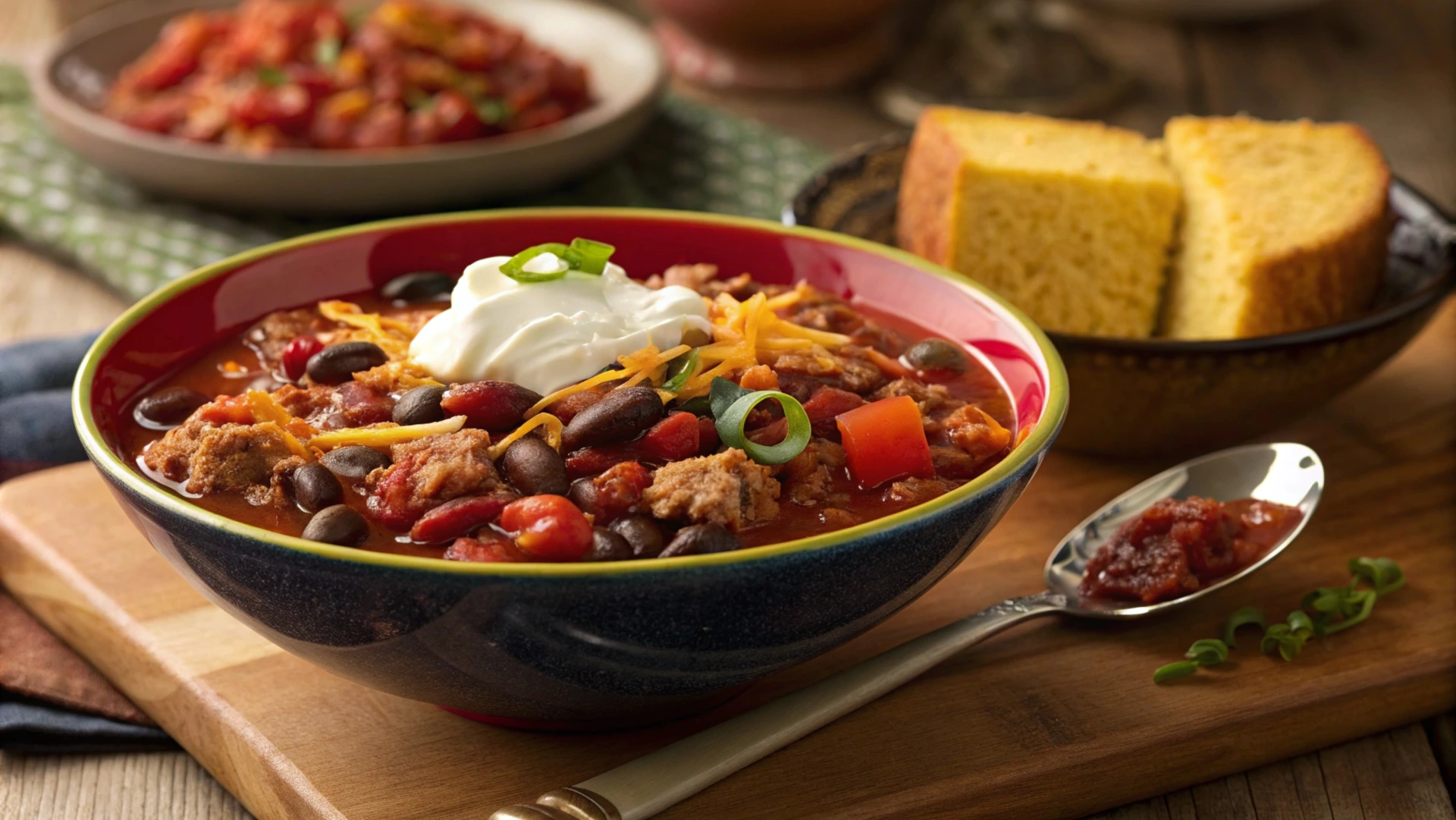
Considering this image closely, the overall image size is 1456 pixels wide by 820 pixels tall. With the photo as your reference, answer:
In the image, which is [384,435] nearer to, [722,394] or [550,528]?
[550,528]

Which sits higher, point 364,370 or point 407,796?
point 364,370

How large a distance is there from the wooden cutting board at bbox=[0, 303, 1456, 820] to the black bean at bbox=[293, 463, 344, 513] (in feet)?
1.61

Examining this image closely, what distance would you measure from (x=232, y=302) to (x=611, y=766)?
4.45ft

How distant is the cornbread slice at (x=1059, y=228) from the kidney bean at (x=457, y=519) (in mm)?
2002

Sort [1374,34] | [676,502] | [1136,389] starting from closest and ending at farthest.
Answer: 1. [676,502]
2. [1136,389]
3. [1374,34]

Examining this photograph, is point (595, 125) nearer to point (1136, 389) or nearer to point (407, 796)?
point (1136, 389)

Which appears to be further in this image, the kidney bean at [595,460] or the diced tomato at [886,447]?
the diced tomato at [886,447]

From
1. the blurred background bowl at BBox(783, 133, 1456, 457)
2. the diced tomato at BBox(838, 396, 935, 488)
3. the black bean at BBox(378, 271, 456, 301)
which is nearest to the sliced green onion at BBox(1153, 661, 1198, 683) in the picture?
the diced tomato at BBox(838, 396, 935, 488)

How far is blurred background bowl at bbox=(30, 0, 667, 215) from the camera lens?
5.11 metres

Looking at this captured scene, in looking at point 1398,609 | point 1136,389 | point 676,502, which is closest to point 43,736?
point 676,502

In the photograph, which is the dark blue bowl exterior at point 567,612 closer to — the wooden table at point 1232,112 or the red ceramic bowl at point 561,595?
the red ceramic bowl at point 561,595

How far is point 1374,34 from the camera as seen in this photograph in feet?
27.3

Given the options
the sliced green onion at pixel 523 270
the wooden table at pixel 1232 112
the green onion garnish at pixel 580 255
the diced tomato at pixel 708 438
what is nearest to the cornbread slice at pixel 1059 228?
the wooden table at pixel 1232 112

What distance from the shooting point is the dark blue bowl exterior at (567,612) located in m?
2.08
